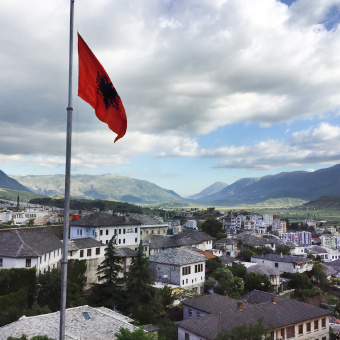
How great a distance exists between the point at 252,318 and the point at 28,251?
1037 inches

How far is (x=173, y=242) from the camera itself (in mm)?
73875

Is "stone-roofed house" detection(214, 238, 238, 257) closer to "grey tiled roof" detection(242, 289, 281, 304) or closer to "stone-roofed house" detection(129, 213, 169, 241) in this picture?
"stone-roofed house" detection(129, 213, 169, 241)

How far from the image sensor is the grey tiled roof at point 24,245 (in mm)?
38562

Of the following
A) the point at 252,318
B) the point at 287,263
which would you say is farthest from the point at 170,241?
the point at 252,318

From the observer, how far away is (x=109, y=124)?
12.1m

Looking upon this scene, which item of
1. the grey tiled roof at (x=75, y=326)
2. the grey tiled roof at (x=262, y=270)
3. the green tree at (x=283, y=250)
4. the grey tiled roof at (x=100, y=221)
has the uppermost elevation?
the grey tiled roof at (x=100, y=221)

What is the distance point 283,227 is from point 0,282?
169541 millimetres

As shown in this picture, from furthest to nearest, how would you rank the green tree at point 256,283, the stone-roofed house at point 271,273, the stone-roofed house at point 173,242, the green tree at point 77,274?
the stone-roofed house at point 173,242 < the stone-roofed house at point 271,273 < the green tree at point 256,283 < the green tree at point 77,274

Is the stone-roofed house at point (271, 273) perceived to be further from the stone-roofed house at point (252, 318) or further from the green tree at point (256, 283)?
the stone-roofed house at point (252, 318)

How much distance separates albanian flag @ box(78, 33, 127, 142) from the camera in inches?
457

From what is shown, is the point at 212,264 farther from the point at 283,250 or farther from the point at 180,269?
the point at 283,250

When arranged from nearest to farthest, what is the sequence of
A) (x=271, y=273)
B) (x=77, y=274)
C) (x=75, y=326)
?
(x=75, y=326)
(x=77, y=274)
(x=271, y=273)

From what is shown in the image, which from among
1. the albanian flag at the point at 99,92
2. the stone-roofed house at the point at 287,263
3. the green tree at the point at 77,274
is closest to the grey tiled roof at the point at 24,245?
the green tree at the point at 77,274

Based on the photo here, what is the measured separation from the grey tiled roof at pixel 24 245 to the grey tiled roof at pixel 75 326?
1410 centimetres
